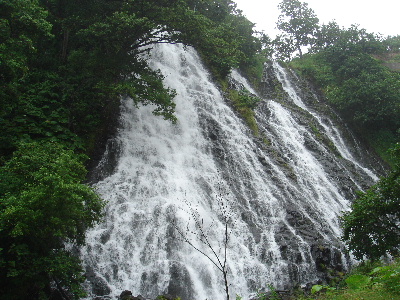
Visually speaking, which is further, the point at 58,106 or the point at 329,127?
the point at 329,127

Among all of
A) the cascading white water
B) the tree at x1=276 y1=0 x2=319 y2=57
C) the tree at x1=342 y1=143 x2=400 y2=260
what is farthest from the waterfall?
the tree at x1=276 y1=0 x2=319 y2=57

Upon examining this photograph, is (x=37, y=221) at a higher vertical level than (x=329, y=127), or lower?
lower

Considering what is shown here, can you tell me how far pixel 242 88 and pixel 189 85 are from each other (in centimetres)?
600

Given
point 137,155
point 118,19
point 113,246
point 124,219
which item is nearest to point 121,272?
point 113,246

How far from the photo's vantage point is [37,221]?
24.2 feet

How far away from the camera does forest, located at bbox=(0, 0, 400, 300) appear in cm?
775

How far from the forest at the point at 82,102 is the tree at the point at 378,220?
1.2 inches

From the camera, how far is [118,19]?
14773mm

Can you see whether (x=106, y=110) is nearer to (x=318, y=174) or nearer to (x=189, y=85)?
(x=189, y=85)

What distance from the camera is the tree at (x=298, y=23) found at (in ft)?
134

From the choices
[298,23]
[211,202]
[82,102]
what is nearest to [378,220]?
[211,202]

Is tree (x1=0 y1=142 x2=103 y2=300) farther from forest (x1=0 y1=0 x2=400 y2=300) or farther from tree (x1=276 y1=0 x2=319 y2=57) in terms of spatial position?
tree (x1=276 y1=0 x2=319 y2=57)

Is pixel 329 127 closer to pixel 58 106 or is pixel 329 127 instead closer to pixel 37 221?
pixel 58 106

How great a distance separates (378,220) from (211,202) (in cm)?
677
